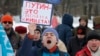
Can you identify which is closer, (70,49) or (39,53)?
(39,53)

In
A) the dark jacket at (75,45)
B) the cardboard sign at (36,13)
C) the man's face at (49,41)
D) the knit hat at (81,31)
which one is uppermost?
the cardboard sign at (36,13)

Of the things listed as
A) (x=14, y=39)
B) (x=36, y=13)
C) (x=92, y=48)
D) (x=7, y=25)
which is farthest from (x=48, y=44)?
(x=36, y=13)

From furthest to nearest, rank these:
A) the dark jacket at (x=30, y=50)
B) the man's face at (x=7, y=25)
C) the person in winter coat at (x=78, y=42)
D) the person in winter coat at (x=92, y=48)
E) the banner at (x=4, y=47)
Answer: the person in winter coat at (x=78, y=42) < the man's face at (x=7, y=25) < the dark jacket at (x=30, y=50) < the person in winter coat at (x=92, y=48) < the banner at (x=4, y=47)

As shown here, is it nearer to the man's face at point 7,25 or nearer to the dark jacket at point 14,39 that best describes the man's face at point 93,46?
the dark jacket at point 14,39

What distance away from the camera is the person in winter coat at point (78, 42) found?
9.12 meters

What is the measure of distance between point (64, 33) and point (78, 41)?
3.47 ft

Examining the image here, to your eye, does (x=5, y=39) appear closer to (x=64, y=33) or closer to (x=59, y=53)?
(x=59, y=53)

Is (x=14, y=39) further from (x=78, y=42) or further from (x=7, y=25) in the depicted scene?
(x=78, y=42)

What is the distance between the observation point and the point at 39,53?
661 centimetres

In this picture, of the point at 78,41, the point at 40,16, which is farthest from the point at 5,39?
the point at 40,16

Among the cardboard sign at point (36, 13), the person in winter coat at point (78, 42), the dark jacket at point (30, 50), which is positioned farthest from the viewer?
the cardboard sign at point (36, 13)

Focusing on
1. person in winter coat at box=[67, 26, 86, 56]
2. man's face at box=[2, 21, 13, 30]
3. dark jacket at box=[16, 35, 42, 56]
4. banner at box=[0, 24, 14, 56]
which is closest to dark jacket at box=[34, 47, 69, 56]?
dark jacket at box=[16, 35, 42, 56]

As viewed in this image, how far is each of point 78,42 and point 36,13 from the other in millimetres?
1215

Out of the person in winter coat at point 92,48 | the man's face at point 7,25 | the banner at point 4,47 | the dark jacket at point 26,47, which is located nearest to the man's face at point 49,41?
the dark jacket at point 26,47
